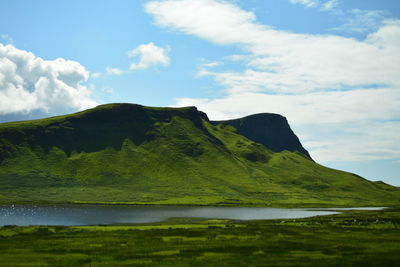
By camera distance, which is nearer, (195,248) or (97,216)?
(195,248)

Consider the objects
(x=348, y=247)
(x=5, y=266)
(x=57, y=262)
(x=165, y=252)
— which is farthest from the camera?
(x=348, y=247)

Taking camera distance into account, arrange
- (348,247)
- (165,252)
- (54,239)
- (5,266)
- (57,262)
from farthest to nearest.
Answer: (54,239), (348,247), (165,252), (57,262), (5,266)

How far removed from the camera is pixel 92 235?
244 ft

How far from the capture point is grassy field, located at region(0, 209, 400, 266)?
48.0 m

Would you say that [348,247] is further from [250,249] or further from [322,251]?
[250,249]

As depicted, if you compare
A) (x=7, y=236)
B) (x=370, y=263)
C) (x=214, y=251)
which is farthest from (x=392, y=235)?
(x=7, y=236)

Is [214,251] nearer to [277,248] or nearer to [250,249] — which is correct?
[250,249]

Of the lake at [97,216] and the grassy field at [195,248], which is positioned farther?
the lake at [97,216]

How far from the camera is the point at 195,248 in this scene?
58.8 meters

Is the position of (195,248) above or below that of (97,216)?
above

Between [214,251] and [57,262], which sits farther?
[214,251]

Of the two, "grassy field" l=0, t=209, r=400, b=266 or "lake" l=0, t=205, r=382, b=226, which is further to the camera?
"lake" l=0, t=205, r=382, b=226

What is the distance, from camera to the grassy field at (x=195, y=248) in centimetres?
4800

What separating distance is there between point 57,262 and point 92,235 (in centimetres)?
2727
